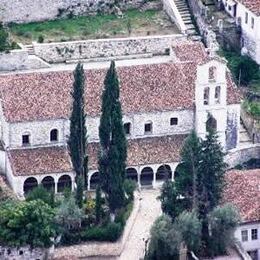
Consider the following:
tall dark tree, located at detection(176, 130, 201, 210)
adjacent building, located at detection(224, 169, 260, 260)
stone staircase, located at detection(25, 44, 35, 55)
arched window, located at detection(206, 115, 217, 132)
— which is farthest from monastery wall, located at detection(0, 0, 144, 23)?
tall dark tree, located at detection(176, 130, 201, 210)

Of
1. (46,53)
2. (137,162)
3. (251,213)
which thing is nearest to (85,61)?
(46,53)

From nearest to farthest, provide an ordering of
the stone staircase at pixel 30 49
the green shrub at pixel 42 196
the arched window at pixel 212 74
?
the green shrub at pixel 42 196 → the arched window at pixel 212 74 → the stone staircase at pixel 30 49

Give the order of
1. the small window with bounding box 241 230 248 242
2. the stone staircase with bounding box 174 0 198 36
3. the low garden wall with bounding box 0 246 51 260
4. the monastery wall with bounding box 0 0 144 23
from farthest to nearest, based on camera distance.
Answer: the stone staircase with bounding box 174 0 198 36 → the monastery wall with bounding box 0 0 144 23 → the small window with bounding box 241 230 248 242 → the low garden wall with bounding box 0 246 51 260

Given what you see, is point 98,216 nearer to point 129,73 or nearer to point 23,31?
point 129,73

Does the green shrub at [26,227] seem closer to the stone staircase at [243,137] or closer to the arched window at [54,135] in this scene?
the arched window at [54,135]

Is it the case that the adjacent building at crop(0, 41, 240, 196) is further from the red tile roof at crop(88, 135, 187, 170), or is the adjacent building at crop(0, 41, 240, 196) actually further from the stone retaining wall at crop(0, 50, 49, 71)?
the stone retaining wall at crop(0, 50, 49, 71)

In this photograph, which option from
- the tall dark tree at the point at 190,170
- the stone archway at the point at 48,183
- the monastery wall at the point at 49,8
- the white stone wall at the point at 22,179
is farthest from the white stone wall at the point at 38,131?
the monastery wall at the point at 49,8

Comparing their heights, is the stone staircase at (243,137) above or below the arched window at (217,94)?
below

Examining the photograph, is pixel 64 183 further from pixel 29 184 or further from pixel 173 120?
pixel 173 120
